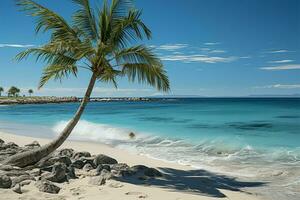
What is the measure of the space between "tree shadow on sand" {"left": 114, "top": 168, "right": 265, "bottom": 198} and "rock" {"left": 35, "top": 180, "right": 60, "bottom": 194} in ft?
5.58

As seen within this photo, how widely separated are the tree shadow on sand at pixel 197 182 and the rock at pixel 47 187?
1.70 meters

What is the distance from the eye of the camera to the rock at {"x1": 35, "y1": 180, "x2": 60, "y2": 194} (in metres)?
6.45

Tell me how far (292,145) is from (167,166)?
325 inches

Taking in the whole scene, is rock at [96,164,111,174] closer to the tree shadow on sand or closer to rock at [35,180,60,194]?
the tree shadow on sand

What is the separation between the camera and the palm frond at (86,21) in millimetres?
9195

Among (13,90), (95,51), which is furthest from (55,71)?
(13,90)

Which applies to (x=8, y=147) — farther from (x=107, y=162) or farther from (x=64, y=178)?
(x=64, y=178)

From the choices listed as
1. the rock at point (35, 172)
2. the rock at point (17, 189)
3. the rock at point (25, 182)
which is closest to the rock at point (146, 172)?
the rock at point (35, 172)

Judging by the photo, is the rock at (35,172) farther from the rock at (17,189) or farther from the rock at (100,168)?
the rock at (100,168)

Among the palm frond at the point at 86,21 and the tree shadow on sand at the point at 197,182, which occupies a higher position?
the palm frond at the point at 86,21

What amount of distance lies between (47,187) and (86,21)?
463cm

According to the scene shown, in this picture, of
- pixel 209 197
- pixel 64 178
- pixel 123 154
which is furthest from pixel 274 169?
pixel 64 178

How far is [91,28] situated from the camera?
927cm

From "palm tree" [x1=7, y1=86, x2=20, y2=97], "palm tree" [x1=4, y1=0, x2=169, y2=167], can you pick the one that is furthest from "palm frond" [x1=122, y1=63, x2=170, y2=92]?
"palm tree" [x1=7, y1=86, x2=20, y2=97]
